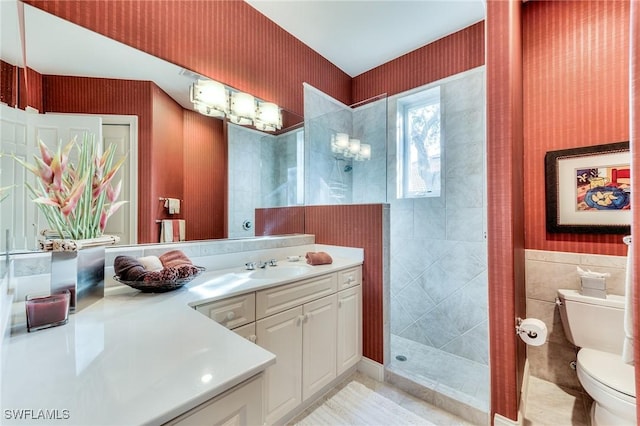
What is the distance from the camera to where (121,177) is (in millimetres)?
1365

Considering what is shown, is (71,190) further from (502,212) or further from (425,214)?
(425,214)

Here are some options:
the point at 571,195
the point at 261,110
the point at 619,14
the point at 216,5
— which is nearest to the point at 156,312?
the point at 261,110

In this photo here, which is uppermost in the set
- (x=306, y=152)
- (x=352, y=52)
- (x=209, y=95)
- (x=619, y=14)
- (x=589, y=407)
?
(x=352, y=52)

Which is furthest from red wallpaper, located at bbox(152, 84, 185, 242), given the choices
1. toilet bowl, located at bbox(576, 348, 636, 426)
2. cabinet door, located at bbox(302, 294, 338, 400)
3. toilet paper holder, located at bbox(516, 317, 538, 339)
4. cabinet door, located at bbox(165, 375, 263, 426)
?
toilet bowl, located at bbox(576, 348, 636, 426)

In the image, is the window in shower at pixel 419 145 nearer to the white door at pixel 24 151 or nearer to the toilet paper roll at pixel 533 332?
the toilet paper roll at pixel 533 332

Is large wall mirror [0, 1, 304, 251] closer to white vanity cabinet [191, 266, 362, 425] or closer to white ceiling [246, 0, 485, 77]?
white vanity cabinet [191, 266, 362, 425]

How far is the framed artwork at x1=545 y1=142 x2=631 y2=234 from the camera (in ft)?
5.51

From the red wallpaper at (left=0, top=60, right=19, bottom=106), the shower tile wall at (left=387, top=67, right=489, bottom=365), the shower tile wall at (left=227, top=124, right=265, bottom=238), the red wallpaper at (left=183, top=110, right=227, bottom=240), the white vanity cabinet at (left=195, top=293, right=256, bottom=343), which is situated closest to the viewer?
the red wallpaper at (left=0, top=60, right=19, bottom=106)

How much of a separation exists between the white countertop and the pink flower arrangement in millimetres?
360

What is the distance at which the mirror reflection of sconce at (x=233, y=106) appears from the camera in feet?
5.88

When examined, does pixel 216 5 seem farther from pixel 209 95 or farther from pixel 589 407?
pixel 589 407

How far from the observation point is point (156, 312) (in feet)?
3.15

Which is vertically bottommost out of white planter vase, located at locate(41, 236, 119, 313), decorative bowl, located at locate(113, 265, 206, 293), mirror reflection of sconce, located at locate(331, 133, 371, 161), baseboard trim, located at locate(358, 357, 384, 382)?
baseboard trim, located at locate(358, 357, 384, 382)

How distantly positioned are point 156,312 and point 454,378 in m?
2.15
